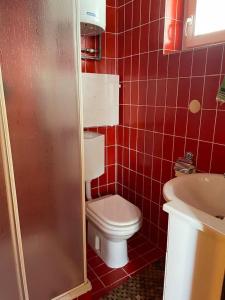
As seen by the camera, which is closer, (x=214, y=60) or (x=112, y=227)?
(x=214, y=60)

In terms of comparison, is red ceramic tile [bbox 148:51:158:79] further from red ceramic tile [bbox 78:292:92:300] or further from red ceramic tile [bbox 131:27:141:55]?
red ceramic tile [bbox 78:292:92:300]

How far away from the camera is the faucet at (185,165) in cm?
143

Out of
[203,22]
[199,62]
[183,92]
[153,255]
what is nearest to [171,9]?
[203,22]

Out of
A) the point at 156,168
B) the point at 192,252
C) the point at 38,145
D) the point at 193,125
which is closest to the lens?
the point at 192,252

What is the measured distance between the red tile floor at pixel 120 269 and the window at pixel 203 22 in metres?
1.56

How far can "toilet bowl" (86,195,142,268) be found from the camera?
4.93 ft

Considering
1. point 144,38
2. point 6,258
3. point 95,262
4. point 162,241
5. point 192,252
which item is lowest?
point 95,262

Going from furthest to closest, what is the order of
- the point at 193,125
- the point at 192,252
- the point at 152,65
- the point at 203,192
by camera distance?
the point at 152,65 → the point at 193,125 → the point at 203,192 → the point at 192,252

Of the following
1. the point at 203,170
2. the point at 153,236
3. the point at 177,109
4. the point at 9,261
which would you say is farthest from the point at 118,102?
the point at 9,261

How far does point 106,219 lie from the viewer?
1.54 m

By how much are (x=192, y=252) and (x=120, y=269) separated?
96cm

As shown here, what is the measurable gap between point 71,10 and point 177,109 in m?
0.88

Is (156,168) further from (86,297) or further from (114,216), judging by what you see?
(86,297)

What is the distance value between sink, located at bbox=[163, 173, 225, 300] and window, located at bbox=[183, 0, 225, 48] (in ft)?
3.19
